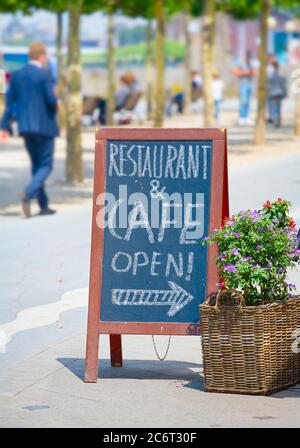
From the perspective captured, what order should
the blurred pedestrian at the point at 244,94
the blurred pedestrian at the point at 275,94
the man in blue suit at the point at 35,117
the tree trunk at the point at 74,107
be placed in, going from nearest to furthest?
the man in blue suit at the point at 35,117 → the tree trunk at the point at 74,107 → the blurred pedestrian at the point at 275,94 → the blurred pedestrian at the point at 244,94

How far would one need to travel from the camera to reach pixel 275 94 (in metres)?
34.6

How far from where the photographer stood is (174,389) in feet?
23.0

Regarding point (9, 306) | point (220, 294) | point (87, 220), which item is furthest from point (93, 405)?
point (87, 220)

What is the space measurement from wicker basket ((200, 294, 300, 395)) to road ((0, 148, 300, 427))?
8cm

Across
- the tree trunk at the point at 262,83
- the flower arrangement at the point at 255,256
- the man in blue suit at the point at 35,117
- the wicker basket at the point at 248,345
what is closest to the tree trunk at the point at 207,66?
the tree trunk at the point at 262,83

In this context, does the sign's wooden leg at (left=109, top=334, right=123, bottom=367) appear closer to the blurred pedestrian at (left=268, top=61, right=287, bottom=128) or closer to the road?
the road

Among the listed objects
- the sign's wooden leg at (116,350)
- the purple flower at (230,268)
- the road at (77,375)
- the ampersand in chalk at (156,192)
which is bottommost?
the road at (77,375)

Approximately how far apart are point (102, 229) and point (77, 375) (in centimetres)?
79

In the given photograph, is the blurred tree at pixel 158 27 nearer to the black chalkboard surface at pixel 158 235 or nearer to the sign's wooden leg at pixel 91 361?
the black chalkboard surface at pixel 158 235

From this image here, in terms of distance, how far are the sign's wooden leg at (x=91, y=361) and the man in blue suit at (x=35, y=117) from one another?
24.7 feet

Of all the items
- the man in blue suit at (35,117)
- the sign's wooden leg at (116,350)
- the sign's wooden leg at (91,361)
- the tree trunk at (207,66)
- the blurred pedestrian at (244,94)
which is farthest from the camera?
the blurred pedestrian at (244,94)

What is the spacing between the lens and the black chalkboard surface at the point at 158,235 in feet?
23.6

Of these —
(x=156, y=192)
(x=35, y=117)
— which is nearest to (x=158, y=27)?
(x=35, y=117)

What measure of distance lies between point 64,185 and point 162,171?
1172 cm
